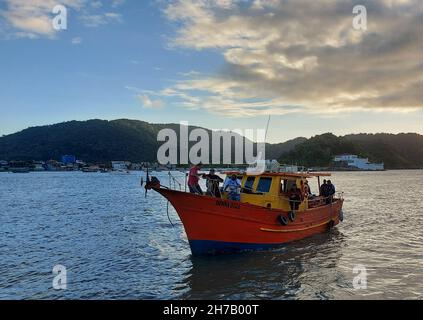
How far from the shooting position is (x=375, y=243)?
21.0m

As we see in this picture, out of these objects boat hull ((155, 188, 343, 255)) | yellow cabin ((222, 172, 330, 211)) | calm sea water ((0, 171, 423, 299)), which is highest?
yellow cabin ((222, 172, 330, 211))

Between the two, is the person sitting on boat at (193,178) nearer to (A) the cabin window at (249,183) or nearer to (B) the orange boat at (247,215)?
(B) the orange boat at (247,215)

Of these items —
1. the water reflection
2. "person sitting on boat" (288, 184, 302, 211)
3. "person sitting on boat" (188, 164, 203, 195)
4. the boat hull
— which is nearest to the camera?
the water reflection

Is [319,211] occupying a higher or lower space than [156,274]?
higher

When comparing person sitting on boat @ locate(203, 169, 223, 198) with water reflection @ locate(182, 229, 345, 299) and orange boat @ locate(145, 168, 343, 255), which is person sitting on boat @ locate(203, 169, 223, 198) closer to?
orange boat @ locate(145, 168, 343, 255)

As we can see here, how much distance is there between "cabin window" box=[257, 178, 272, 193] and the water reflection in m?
3.08

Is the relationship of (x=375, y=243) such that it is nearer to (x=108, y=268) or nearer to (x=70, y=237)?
(x=108, y=268)

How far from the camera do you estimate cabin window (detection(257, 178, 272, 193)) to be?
1895 centimetres

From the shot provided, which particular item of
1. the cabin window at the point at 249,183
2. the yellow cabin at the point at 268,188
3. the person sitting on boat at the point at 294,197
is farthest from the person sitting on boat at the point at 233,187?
the person sitting on boat at the point at 294,197

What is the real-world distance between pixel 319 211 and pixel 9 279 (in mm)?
16117

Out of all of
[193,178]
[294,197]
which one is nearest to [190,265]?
[193,178]

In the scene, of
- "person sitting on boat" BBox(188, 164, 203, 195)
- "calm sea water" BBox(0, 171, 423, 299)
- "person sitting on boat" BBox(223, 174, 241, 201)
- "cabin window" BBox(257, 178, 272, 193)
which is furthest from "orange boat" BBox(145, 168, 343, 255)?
"person sitting on boat" BBox(188, 164, 203, 195)
